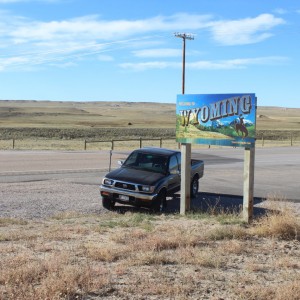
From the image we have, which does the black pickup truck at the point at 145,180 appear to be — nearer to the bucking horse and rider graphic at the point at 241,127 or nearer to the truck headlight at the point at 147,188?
the truck headlight at the point at 147,188

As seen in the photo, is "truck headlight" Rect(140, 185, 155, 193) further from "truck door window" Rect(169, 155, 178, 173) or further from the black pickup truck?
"truck door window" Rect(169, 155, 178, 173)

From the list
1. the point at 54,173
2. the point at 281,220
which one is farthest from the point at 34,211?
the point at 54,173

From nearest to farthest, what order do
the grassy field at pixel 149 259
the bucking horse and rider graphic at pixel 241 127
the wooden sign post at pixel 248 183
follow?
the grassy field at pixel 149 259, the wooden sign post at pixel 248 183, the bucking horse and rider graphic at pixel 241 127

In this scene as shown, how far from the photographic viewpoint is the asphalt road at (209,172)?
18062 millimetres

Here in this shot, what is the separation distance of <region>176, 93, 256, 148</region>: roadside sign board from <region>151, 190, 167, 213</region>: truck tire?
1.66 meters

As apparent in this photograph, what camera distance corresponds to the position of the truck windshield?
13844 mm

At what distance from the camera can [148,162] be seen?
14.0 metres

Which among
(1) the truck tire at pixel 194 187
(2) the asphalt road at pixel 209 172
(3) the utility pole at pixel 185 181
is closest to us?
(3) the utility pole at pixel 185 181

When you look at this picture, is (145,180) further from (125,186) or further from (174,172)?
(174,172)

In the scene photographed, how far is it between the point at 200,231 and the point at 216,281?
3.31 meters

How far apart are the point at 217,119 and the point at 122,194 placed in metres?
3.22

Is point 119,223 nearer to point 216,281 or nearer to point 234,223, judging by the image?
point 234,223

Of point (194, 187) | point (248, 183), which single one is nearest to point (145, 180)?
point (248, 183)

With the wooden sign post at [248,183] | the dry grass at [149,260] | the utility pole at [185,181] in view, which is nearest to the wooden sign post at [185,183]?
the utility pole at [185,181]
